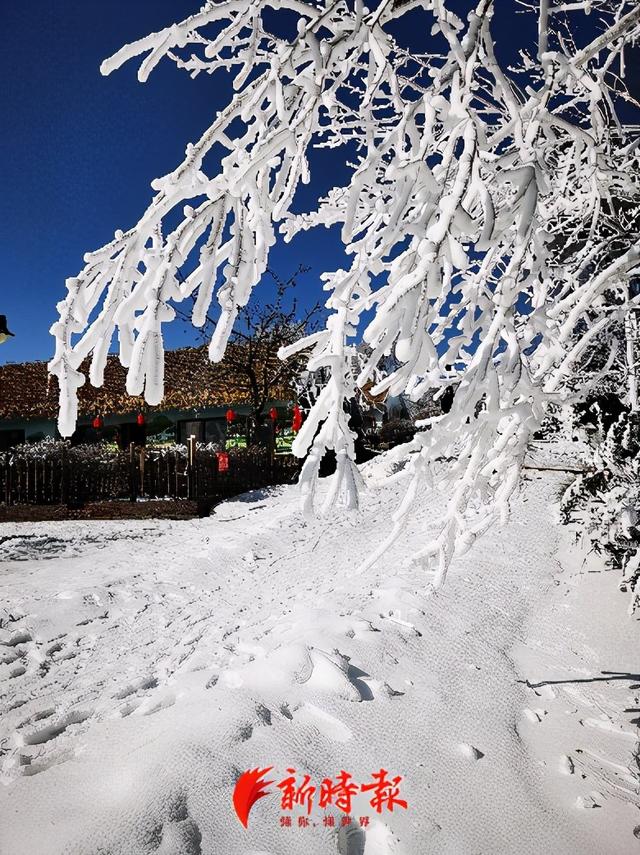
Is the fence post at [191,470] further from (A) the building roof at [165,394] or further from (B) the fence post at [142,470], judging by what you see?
(A) the building roof at [165,394]

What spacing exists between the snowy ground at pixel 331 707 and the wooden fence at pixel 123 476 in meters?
6.63

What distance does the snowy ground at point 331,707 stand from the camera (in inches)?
75.4

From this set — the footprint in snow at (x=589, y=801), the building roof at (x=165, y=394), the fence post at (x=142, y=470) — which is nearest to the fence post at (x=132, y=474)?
the fence post at (x=142, y=470)

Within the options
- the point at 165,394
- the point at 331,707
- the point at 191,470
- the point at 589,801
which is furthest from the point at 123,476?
the point at 589,801

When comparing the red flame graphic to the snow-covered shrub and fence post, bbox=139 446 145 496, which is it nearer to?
the snow-covered shrub

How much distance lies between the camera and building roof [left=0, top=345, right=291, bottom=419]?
1939 cm

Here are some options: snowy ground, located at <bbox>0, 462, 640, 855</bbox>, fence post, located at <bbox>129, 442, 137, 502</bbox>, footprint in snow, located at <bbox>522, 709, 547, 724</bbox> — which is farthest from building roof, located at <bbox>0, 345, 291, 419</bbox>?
footprint in snow, located at <bbox>522, 709, 547, 724</bbox>

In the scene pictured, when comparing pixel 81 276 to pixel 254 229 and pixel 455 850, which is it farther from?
pixel 455 850

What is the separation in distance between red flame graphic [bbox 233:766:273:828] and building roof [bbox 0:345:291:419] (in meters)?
16.6

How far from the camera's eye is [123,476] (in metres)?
12.7

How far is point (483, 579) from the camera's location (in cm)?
473

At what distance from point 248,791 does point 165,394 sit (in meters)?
19.0

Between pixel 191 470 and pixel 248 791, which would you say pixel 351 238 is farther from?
pixel 191 470

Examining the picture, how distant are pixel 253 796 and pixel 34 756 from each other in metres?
1.26
